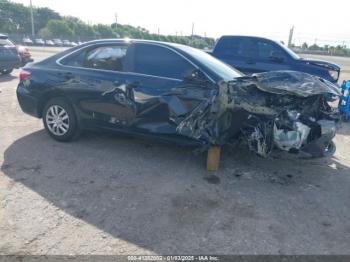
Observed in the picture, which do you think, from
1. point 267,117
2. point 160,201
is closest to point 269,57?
point 267,117

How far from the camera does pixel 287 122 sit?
407 centimetres

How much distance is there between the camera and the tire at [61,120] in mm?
5148

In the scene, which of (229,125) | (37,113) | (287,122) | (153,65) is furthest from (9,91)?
(287,122)

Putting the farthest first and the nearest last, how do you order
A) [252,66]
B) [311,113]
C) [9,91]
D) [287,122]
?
[9,91] → [252,66] → [311,113] → [287,122]

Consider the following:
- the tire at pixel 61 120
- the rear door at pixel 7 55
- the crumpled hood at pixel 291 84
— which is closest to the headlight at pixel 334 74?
the crumpled hood at pixel 291 84

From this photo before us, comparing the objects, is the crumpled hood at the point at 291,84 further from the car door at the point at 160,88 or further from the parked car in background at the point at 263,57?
the parked car in background at the point at 263,57

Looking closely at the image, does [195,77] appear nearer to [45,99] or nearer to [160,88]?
[160,88]

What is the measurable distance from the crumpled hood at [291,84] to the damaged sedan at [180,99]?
1 cm

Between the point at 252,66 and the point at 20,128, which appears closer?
the point at 20,128

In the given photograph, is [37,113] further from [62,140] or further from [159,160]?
[159,160]

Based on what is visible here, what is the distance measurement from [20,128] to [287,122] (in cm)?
462

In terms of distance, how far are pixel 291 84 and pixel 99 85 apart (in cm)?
266

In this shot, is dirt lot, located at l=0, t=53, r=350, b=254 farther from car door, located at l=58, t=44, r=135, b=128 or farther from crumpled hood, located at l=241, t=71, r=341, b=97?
crumpled hood, located at l=241, t=71, r=341, b=97

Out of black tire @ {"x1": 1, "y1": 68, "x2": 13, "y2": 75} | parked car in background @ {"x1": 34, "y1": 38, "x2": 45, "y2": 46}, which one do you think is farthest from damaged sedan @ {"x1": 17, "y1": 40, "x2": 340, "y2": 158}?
→ parked car in background @ {"x1": 34, "y1": 38, "x2": 45, "y2": 46}
